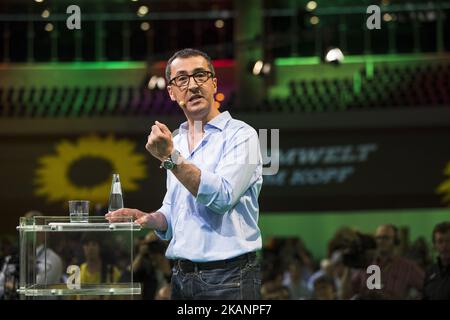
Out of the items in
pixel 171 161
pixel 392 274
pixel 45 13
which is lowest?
pixel 392 274

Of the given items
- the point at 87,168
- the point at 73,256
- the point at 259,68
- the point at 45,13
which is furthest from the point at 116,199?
the point at 45,13

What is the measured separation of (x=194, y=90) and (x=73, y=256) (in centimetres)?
76

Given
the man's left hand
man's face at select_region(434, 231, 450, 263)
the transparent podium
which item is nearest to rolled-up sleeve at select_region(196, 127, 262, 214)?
the man's left hand

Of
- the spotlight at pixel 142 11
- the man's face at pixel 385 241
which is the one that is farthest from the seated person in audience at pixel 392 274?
the spotlight at pixel 142 11

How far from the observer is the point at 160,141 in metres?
2.58

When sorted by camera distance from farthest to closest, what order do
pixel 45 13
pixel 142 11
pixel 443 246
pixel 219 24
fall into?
1. pixel 142 11
2. pixel 219 24
3. pixel 45 13
4. pixel 443 246

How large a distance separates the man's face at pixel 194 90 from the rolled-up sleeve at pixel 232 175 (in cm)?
14

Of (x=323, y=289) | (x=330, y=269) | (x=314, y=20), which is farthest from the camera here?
(x=314, y=20)

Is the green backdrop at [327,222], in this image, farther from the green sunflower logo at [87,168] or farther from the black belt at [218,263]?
the black belt at [218,263]

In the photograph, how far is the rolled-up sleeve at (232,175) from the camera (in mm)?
2660

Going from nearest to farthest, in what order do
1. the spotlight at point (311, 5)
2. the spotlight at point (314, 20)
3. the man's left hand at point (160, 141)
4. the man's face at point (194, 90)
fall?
the man's left hand at point (160, 141) → the man's face at point (194, 90) → the spotlight at point (314, 20) → the spotlight at point (311, 5)

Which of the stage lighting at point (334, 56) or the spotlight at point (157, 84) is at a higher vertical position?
the stage lighting at point (334, 56)

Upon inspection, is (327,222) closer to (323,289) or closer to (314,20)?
(314,20)

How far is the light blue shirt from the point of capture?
2.74 metres
